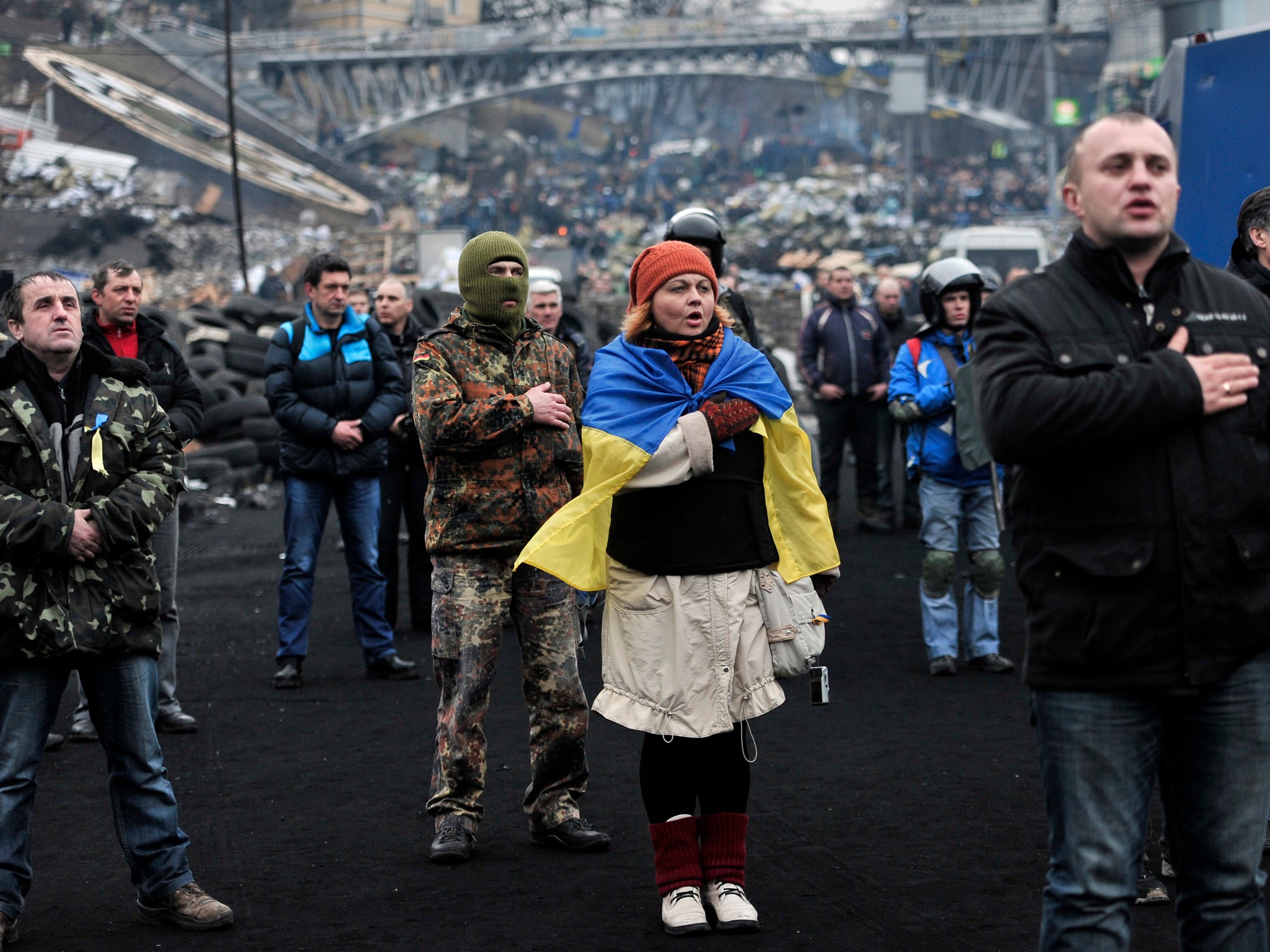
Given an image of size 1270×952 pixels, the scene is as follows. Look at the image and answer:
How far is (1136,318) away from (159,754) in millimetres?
2799

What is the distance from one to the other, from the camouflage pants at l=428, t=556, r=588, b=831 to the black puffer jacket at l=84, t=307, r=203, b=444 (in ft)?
6.76

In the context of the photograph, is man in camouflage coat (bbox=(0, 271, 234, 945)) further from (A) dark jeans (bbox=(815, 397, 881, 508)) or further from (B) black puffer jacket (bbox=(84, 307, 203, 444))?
(A) dark jeans (bbox=(815, 397, 881, 508))

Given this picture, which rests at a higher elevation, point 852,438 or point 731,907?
point 852,438

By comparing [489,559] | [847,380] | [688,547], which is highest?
[847,380]

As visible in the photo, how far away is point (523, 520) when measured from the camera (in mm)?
4695

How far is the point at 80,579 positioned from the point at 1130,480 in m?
2.64

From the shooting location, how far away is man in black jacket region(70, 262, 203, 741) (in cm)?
609

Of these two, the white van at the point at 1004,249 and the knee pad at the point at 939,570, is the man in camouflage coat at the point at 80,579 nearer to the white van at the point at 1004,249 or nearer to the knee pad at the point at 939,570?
the knee pad at the point at 939,570

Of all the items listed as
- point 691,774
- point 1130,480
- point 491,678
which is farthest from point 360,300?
point 1130,480

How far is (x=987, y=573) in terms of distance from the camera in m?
7.02

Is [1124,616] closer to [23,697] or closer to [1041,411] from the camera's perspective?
[1041,411]

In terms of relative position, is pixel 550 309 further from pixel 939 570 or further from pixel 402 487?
pixel 939 570

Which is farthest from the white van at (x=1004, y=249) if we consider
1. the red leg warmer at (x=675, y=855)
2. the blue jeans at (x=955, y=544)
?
the red leg warmer at (x=675, y=855)

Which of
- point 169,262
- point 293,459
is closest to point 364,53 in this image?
point 169,262
